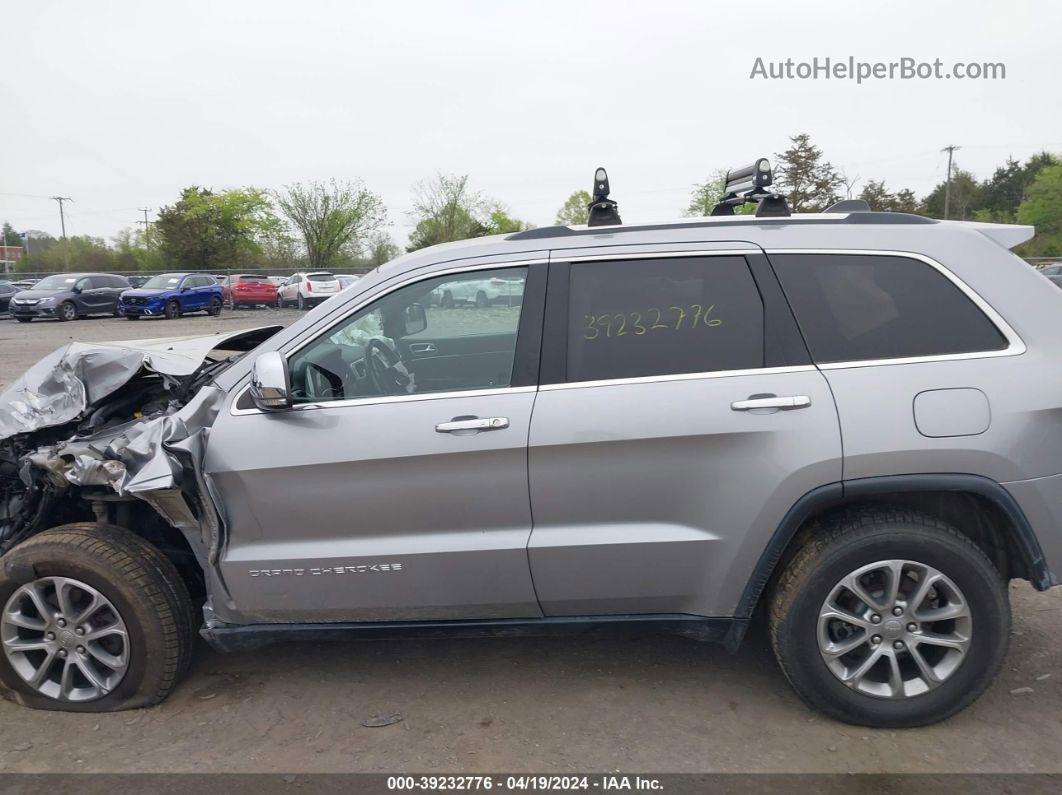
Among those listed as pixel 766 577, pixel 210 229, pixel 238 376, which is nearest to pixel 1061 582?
pixel 766 577

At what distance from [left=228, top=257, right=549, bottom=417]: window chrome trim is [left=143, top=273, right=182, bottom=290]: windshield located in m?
28.3

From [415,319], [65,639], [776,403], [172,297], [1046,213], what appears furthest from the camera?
[1046,213]

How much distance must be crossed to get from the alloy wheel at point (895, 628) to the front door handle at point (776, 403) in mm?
652

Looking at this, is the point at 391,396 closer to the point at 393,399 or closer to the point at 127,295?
the point at 393,399

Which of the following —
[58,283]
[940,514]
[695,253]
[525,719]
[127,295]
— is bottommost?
[525,719]

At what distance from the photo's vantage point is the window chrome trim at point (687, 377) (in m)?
2.96

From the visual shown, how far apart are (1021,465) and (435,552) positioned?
2.15m

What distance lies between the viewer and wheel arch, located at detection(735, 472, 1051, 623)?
112 inches

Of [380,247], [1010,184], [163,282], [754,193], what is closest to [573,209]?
[380,247]

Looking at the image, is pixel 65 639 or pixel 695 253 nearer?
pixel 695 253

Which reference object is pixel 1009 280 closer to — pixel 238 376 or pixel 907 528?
pixel 907 528

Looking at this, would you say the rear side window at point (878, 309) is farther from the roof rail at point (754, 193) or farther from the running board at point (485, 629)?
the running board at point (485, 629)

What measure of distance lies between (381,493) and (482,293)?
956 mm

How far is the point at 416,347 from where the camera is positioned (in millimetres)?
3555
